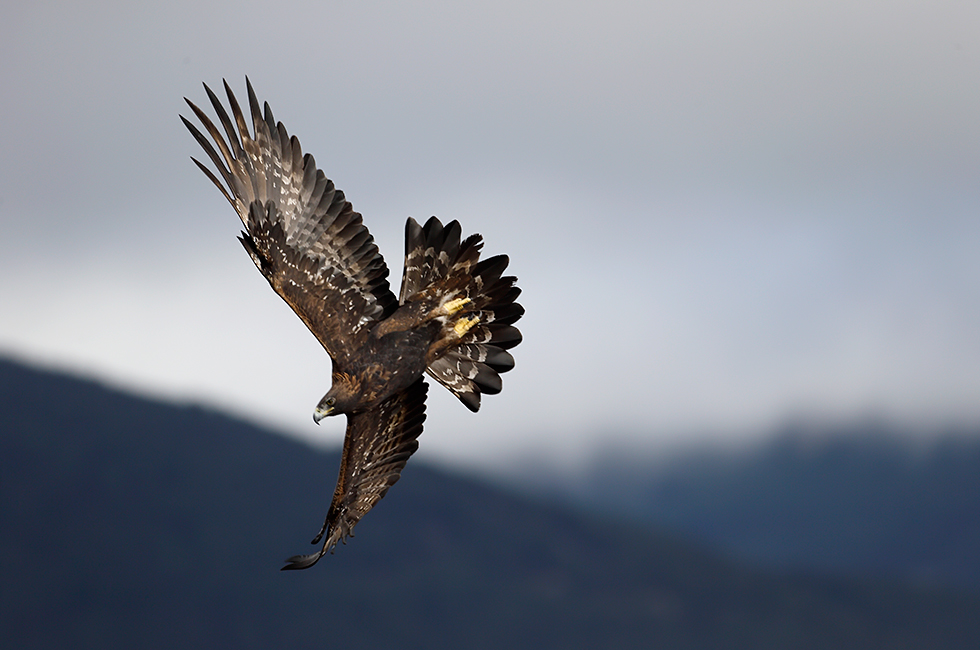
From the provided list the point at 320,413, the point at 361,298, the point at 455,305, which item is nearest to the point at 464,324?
the point at 455,305

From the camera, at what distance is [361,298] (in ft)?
45.6

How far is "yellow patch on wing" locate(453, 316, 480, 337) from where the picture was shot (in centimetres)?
1363

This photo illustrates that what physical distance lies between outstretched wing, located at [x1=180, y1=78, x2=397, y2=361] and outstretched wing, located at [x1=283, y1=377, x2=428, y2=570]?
4.19 feet

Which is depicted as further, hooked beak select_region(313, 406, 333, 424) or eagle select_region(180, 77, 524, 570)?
eagle select_region(180, 77, 524, 570)

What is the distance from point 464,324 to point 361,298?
1321mm

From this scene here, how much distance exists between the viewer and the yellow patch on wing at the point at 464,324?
1363cm

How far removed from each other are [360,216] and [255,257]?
1.39m

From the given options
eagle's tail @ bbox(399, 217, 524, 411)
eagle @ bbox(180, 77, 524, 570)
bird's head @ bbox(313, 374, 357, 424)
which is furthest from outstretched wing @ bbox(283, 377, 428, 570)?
bird's head @ bbox(313, 374, 357, 424)

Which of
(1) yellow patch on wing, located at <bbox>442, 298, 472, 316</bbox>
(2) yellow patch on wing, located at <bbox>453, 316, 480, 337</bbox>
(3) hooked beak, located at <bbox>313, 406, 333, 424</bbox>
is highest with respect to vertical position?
(1) yellow patch on wing, located at <bbox>442, 298, 472, 316</bbox>

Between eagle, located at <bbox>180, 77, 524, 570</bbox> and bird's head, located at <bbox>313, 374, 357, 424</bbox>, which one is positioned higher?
eagle, located at <bbox>180, 77, 524, 570</bbox>

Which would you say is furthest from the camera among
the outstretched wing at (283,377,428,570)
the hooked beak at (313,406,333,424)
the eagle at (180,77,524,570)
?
the outstretched wing at (283,377,428,570)

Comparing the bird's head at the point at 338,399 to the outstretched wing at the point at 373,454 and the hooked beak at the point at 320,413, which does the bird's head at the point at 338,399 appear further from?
the outstretched wing at the point at 373,454

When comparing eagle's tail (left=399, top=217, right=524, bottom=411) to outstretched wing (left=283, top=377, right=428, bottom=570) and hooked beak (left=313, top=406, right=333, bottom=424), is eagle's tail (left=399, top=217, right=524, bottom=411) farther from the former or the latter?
hooked beak (left=313, top=406, right=333, bottom=424)

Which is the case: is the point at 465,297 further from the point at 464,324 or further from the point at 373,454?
the point at 373,454
